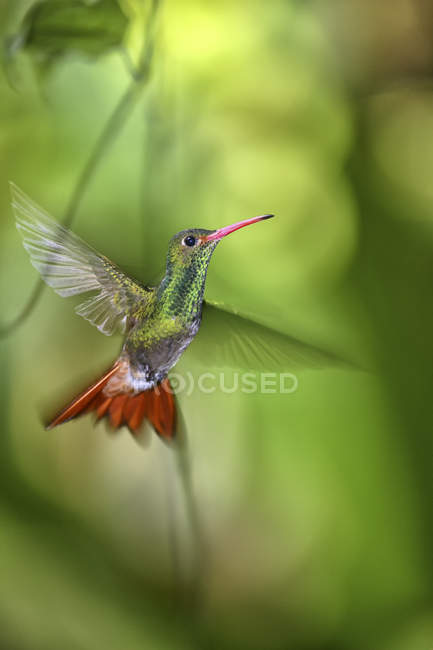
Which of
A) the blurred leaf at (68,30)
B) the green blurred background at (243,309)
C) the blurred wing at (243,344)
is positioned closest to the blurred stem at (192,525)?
the green blurred background at (243,309)

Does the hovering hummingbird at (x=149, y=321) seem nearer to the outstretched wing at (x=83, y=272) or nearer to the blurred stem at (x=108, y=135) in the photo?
the outstretched wing at (x=83, y=272)

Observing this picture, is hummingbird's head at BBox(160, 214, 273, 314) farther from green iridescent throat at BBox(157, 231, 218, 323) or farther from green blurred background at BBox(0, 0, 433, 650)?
green blurred background at BBox(0, 0, 433, 650)

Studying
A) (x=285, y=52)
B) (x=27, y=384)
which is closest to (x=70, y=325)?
(x=27, y=384)

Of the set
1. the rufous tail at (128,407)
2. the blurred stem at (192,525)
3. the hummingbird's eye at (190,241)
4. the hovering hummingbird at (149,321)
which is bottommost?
the blurred stem at (192,525)

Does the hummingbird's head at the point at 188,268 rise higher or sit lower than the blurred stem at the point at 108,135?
lower

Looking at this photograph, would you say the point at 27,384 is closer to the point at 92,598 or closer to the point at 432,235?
the point at 92,598

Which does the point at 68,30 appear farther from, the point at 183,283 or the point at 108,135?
the point at 183,283
